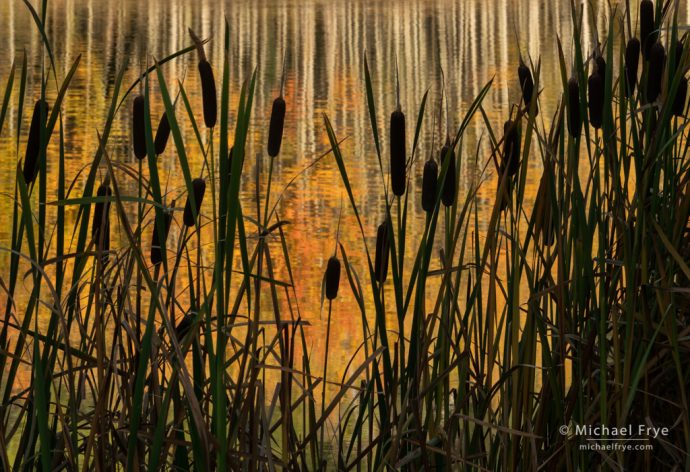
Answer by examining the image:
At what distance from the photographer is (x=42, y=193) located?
3.65ft

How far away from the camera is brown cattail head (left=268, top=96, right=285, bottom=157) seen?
3.63ft

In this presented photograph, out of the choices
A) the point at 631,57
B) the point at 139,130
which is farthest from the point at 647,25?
the point at 139,130

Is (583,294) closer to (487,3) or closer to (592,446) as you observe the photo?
(592,446)

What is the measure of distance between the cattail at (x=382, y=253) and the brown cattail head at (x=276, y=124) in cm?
14

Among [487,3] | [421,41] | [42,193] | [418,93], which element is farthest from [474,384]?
[487,3]

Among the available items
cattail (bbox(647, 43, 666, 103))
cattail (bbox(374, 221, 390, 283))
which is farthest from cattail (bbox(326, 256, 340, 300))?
cattail (bbox(647, 43, 666, 103))

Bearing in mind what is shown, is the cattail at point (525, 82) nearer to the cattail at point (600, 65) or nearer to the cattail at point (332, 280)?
the cattail at point (600, 65)

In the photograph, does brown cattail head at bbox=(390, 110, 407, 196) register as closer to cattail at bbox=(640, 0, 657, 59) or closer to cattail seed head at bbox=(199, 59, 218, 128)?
cattail seed head at bbox=(199, 59, 218, 128)

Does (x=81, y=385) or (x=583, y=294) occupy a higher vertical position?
(x=583, y=294)

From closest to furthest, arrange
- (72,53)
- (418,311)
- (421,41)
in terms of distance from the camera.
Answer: (418,311), (72,53), (421,41)

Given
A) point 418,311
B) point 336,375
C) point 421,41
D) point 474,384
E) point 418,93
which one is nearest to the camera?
point 418,311

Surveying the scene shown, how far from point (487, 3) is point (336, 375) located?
76.0 ft

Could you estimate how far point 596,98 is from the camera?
1.22m

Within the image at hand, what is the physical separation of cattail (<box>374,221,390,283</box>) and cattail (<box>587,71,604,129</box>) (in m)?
0.24
